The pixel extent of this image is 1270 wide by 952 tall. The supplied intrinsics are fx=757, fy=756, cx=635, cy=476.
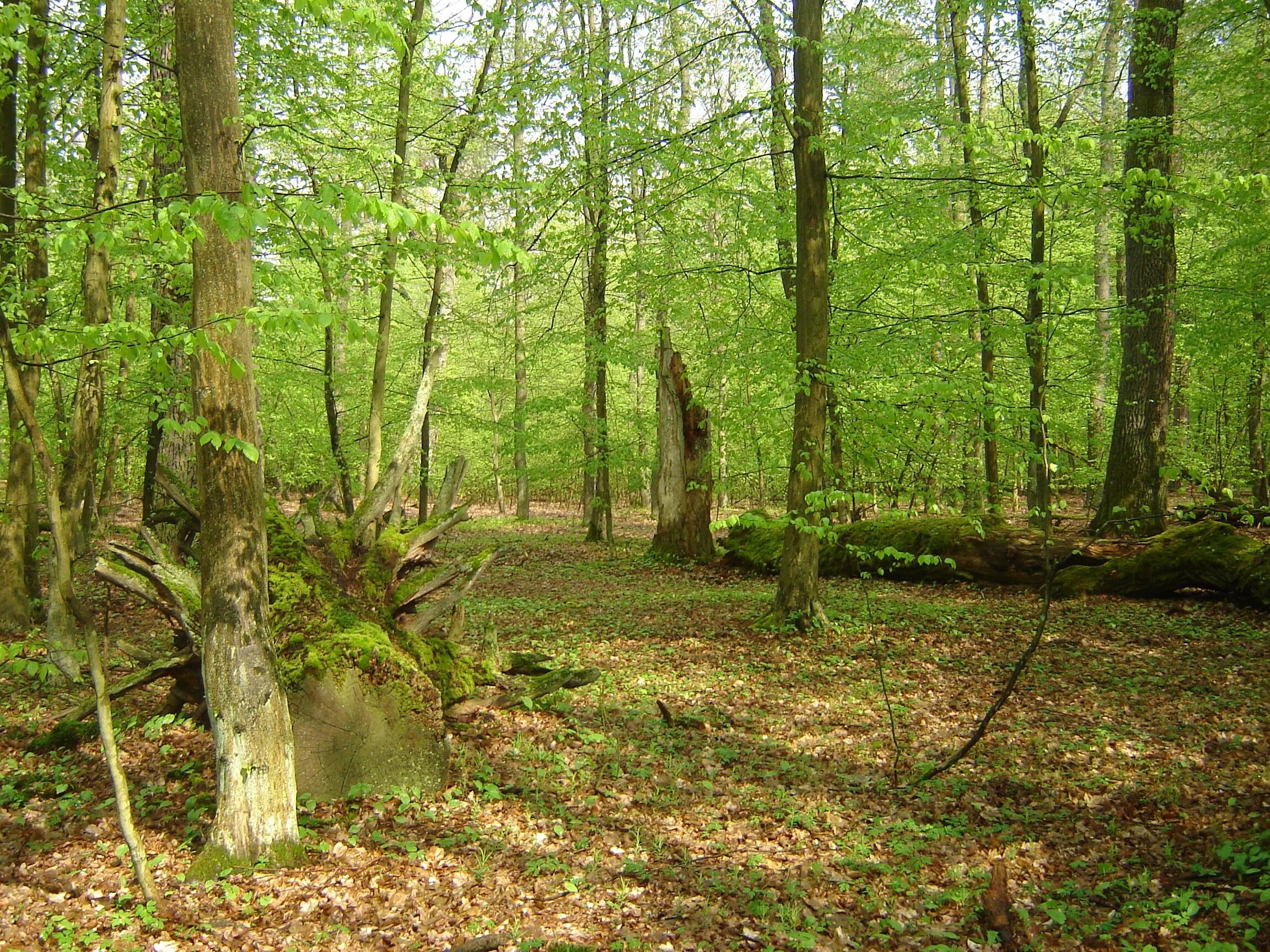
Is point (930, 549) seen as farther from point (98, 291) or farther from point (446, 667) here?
point (98, 291)

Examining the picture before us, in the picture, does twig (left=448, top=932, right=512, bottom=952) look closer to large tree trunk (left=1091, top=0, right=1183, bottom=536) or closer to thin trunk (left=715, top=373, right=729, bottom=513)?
thin trunk (left=715, top=373, right=729, bottom=513)

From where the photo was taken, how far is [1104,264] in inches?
656

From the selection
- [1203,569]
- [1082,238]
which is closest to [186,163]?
[1203,569]

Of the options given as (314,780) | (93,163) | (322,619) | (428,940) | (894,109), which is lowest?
(428,940)

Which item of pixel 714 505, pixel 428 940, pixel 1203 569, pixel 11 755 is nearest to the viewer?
pixel 428 940

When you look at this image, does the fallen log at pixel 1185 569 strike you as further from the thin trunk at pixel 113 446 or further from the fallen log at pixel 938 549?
the thin trunk at pixel 113 446

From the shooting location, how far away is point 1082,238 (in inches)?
560

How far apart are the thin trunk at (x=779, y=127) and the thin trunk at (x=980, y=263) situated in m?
1.77

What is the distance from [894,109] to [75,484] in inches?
417

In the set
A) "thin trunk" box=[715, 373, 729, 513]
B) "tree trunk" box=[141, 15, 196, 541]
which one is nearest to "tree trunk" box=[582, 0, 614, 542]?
"thin trunk" box=[715, 373, 729, 513]

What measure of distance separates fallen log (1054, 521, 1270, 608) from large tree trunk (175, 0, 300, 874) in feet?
25.8

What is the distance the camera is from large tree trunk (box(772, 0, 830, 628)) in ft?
24.6

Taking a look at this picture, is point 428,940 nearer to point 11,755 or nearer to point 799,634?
point 11,755

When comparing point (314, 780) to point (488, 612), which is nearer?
point (314, 780)
